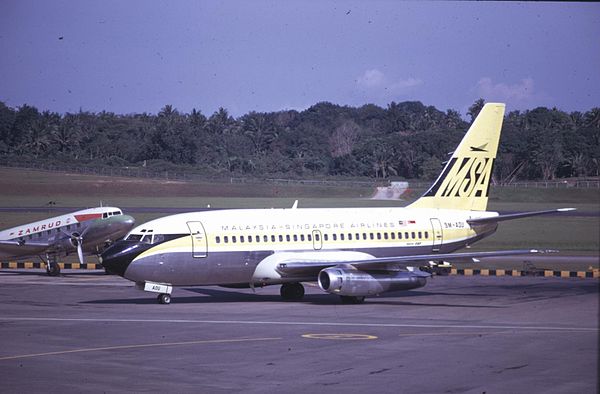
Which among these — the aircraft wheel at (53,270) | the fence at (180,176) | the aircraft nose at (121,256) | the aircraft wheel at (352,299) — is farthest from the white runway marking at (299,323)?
the fence at (180,176)

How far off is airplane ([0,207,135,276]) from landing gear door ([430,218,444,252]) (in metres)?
20.2

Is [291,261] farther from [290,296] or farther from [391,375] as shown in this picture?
[391,375]

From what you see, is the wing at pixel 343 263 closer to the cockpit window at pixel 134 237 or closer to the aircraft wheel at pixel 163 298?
the aircraft wheel at pixel 163 298

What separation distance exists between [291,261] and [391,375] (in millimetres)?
18082

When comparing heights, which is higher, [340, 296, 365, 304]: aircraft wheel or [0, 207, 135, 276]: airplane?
[0, 207, 135, 276]: airplane

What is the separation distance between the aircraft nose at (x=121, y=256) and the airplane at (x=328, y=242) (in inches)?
1.6

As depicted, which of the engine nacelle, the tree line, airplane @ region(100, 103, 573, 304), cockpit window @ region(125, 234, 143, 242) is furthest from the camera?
the tree line

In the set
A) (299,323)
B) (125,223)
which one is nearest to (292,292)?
(299,323)

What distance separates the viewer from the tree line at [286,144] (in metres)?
54.1

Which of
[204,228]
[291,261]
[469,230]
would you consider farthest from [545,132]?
[204,228]

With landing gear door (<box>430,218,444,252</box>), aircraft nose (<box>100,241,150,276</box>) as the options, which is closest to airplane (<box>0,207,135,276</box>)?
aircraft nose (<box>100,241,150,276</box>)

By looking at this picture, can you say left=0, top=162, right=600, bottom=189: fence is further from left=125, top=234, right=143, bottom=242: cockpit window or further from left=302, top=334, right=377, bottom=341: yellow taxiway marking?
left=302, top=334, right=377, bottom=341: yellow taxiway marking

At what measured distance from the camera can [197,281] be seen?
39344mm

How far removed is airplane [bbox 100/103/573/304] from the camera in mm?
38562
